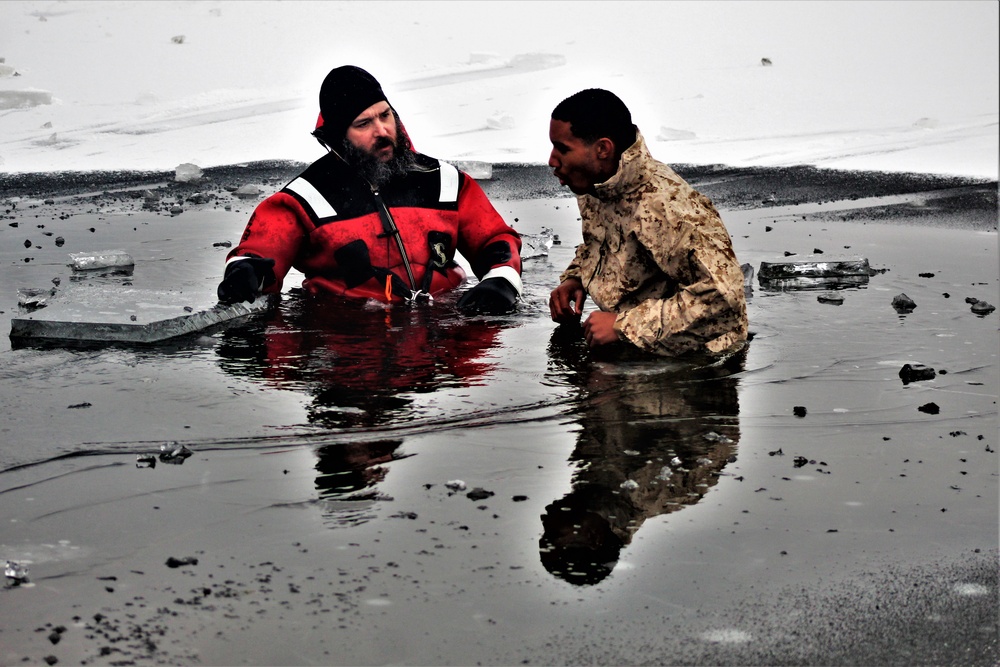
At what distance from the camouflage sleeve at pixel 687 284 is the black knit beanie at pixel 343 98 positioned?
1.84 metres

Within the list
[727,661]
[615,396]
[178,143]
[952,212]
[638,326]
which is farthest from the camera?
[178,143]

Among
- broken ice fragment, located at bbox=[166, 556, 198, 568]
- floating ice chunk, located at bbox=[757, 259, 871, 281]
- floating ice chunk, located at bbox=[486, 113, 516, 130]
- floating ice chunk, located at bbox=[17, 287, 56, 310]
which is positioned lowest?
broken ice fragment, located at bbox=[166, 556, 198, 568]

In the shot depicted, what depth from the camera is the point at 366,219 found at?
6074mm

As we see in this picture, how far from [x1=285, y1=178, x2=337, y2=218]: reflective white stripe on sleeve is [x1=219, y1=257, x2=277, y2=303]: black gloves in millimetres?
384

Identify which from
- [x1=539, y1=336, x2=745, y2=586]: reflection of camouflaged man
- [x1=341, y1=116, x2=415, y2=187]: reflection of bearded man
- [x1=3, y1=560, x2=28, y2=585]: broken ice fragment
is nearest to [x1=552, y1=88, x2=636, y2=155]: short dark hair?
[x1=539, y1=336, x2=745, y2=586]: reflection of camouflaged man

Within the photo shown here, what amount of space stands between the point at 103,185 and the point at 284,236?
6.59m

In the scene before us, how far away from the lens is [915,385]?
4789mm

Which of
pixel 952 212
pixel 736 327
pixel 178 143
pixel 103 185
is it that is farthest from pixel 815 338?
pixel 178 143

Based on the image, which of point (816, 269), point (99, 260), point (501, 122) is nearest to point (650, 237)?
point (816, 269)

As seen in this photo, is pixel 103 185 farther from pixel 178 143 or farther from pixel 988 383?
pixel 988 383

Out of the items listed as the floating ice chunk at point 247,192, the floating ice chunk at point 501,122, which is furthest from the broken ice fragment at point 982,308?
the floating ice chunk at point 501,122

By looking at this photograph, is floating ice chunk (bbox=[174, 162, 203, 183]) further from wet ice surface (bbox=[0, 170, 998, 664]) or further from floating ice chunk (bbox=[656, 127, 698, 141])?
wet ice surface (bbox=[0, 170, 998, 664])

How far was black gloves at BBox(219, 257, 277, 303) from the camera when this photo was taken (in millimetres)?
5707

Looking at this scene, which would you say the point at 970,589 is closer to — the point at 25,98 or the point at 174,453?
the point at 174,453
